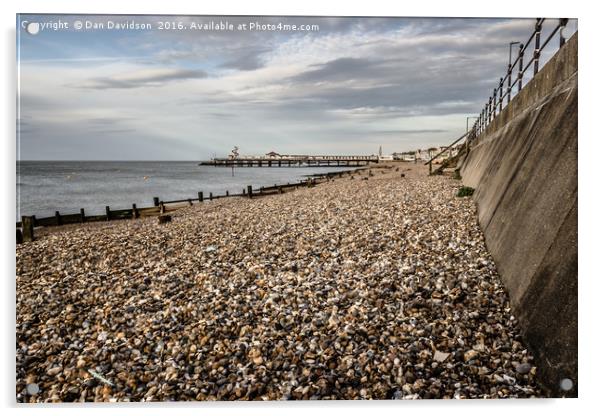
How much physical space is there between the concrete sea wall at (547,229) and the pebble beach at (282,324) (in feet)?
1.17

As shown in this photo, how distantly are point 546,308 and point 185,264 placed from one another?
309 inches

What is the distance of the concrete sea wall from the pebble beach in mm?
355

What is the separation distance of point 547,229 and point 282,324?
13.8ft

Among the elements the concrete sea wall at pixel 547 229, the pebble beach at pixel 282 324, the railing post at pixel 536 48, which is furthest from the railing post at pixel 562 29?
the pebble beach at pixel 282 324

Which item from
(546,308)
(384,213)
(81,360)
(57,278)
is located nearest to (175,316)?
(81,360)

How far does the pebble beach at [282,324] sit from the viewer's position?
5027 millimetres

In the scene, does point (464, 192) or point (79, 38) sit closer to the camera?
point (79, 38)

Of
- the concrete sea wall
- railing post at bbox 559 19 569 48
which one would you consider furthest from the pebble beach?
railing post at bbox 559 19 569 48

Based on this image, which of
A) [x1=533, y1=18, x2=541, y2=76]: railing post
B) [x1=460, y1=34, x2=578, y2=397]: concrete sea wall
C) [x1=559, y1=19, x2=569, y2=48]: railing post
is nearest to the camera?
[x1=460, y1=34, x2=578, y2=397]: concrete sea wall

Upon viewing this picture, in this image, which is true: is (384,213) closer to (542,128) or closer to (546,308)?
(542,128)

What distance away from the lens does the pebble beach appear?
503 cm

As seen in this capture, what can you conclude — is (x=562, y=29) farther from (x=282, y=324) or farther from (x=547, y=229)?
(x=282, y=324)

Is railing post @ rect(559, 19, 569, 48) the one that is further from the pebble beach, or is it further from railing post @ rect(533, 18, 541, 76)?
the pebble beach

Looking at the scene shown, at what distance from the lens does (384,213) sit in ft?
43.7
